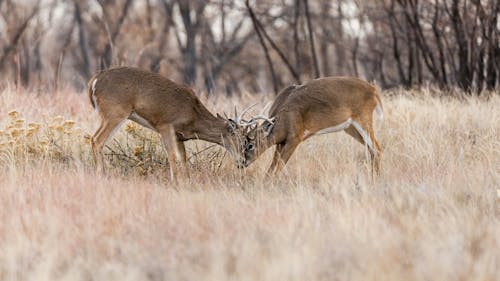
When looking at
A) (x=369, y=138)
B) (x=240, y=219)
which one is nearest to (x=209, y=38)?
(x=369, y=138)

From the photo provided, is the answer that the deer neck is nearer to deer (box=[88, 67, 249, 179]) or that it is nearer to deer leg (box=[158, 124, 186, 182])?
deer (box=[88, 67, 249, 179])

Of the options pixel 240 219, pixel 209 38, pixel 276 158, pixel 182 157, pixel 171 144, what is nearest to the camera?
pixel 240 219

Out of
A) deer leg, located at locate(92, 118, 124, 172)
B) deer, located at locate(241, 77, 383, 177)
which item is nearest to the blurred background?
deer, located at locate(241, 77, 383, 177)

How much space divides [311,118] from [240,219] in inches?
111

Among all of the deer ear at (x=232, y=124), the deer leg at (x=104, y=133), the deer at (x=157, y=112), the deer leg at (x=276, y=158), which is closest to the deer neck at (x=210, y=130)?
the deer at (x=157, y=112)

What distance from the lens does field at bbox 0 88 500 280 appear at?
12.4 ft

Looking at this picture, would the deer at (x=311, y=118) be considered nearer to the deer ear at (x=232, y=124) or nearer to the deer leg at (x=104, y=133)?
the deer ear at (x=232, y=124)

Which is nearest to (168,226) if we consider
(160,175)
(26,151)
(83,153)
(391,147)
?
(160,175)

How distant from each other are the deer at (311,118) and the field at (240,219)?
224mm

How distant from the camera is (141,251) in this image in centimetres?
411

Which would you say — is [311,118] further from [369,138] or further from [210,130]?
[210,130]

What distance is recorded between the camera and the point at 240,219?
464cm

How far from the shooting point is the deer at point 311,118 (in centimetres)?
716

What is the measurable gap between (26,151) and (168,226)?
260 centimetres
